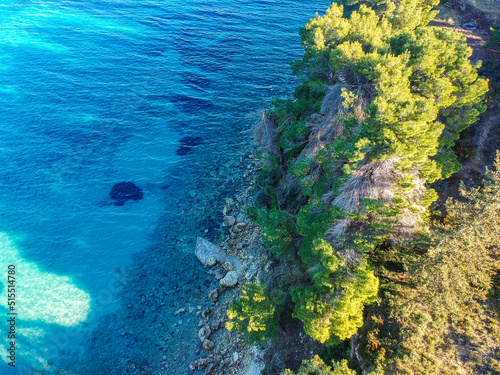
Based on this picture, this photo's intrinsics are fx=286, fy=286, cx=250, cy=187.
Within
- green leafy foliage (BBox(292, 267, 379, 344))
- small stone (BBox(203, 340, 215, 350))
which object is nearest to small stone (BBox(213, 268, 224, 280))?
small stone (BBox(203, 340, 215, 350))

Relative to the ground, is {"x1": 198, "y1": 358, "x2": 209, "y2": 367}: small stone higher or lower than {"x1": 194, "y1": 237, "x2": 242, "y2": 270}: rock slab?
lower

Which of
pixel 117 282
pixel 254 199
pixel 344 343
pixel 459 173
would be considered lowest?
pixel 117 282

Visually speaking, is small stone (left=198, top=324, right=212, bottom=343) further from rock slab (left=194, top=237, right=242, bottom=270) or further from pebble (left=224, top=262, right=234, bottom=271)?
rock slab (left=194, top=237, right=242, bottom=270)

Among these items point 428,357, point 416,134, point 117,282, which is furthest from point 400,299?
point 117,282

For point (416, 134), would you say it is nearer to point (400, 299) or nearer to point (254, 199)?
point (400, 299)

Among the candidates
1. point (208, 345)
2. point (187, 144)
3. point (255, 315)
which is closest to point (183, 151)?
point (187, 144)

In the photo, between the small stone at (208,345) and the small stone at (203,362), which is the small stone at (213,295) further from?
the small stone at (203,362)
